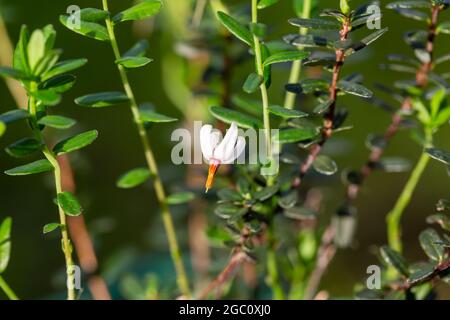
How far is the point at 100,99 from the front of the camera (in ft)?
1.89

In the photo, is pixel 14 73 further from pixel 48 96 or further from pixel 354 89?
pixel 354 89

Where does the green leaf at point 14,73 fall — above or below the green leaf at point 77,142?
above

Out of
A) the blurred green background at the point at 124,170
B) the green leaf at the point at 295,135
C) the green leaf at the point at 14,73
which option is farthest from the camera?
the blurred green background at the point at 124,170

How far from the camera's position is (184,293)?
76cm

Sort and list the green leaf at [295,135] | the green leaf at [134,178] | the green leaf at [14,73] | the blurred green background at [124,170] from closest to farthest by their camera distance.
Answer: the green leaf at [14,73], the green leaf at [295,135], the green leaf at [134,178], the blurred green background at [124,170]

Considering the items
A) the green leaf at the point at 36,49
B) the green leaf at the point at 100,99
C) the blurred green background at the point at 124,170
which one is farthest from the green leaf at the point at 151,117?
the blurred green background at the point at 124,170

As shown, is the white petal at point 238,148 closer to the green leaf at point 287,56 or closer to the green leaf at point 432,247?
the green leaf at point 287,56

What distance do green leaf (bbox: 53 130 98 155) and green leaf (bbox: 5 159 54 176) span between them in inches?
0.7

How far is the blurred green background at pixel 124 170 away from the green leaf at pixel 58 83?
532mm

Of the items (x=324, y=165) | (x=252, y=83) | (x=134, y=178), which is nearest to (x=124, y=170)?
(x=134, y=178)

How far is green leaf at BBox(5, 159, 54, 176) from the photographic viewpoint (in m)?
0.53

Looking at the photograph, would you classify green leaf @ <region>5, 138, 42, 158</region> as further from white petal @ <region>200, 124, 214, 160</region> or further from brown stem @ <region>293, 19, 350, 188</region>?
brown stem @ <region>293, 19, 350, 188</region>

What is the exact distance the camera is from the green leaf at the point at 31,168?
53 cm
